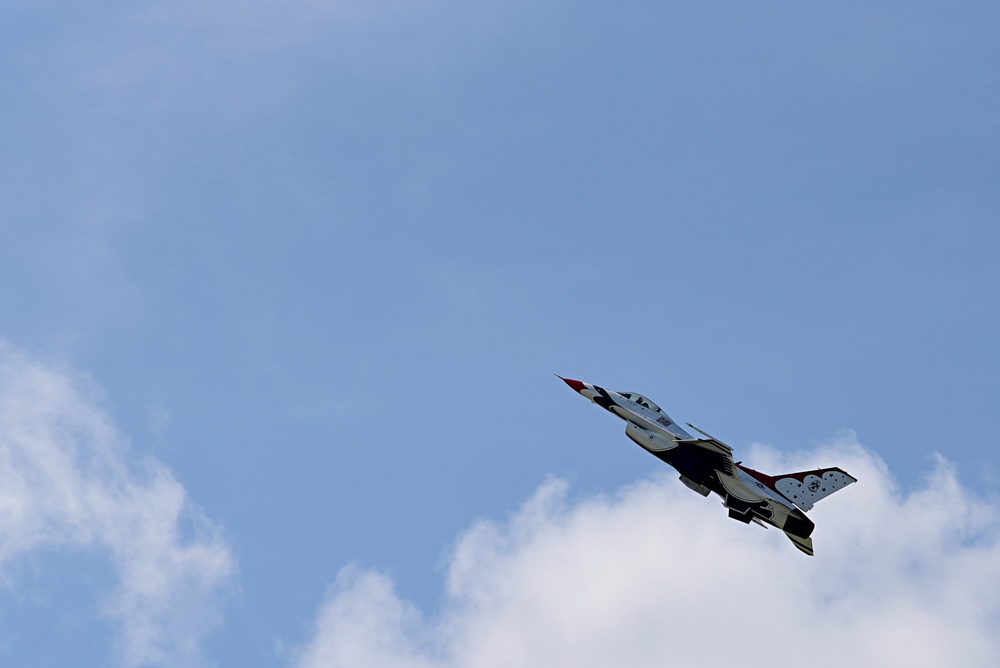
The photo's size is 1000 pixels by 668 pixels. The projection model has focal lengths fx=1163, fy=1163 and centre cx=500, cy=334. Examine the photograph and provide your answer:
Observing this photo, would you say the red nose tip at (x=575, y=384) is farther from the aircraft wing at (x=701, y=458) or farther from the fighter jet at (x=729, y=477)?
the aircraft wing at (x=701, y=458)

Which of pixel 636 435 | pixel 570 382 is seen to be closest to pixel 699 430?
pixel 636 435

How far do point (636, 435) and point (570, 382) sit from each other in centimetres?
668

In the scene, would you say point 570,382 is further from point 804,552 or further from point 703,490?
point 804,552

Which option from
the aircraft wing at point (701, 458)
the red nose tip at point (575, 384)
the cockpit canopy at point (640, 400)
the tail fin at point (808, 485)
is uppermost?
the red nose tip at point (575, 384)

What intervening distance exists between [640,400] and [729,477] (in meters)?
8.37

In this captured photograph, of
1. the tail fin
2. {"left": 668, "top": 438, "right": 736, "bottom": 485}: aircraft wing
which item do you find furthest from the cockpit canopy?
the tail fin

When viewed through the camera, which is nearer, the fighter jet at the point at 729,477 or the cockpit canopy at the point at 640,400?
the fighter jet at the point at 729,477

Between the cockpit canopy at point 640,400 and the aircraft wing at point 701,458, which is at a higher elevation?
the cockpit canopy at point 640,400

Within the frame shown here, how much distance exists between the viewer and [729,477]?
264ft

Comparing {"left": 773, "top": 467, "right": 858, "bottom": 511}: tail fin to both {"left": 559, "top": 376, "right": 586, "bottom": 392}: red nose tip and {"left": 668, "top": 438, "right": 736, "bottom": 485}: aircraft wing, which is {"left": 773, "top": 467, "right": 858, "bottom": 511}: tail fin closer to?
{"left": 668, "top": 438, "right": 736, "bottom": 485}: aircraft wing

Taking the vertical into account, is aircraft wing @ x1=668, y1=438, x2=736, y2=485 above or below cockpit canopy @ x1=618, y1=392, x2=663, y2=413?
below

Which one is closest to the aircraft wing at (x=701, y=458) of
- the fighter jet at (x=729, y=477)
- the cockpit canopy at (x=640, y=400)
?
the fighter jet at (x=729, y=477)

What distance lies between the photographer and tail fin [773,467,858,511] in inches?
3246

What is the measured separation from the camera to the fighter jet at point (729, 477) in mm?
80125
